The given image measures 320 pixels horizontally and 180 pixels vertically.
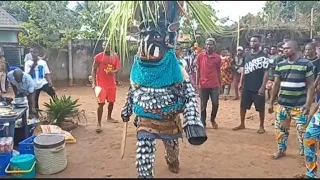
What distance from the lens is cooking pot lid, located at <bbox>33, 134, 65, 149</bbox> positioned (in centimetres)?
413

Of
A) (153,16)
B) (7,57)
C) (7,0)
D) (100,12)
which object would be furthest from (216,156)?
(7,57)

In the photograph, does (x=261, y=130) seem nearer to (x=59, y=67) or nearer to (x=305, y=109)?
(x=305, y=109)

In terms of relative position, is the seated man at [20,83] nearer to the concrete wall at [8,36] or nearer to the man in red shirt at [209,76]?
the concrete wall at [8,36]

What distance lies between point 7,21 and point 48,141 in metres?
4.53

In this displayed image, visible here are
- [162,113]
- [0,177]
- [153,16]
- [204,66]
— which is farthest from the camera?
Result: [204,66]

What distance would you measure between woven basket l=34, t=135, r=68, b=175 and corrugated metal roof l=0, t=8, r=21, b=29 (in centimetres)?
393

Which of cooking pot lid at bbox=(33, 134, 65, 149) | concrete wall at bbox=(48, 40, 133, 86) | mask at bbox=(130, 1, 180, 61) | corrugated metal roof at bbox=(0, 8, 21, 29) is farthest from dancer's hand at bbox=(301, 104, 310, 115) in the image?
concrete wall at bbox=(48, 40, 133, 86)

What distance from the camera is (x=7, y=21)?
7.68 meters

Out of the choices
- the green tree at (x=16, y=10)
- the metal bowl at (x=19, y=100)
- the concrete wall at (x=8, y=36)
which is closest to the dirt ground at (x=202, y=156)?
the metal bowl at (x=19, y=100)

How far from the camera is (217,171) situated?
4.32 meters

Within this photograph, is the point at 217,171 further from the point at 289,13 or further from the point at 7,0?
the point at 289,13

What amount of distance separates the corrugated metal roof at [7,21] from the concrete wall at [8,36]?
0.25m

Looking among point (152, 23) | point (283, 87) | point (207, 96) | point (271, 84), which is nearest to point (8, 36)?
point (207, 96)

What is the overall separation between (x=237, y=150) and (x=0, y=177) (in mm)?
3285
